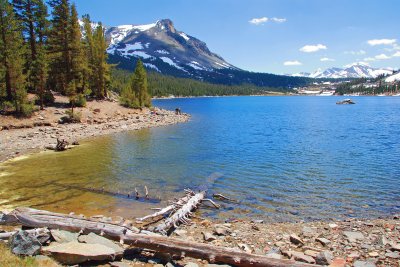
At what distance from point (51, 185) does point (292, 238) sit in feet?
58.7

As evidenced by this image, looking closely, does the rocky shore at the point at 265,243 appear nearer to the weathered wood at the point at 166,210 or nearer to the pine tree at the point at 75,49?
the weathered wood at the point at 166,210

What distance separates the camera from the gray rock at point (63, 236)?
11.4 m

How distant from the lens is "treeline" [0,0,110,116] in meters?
47.0

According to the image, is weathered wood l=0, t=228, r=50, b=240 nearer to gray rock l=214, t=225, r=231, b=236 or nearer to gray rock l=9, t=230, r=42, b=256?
gray rock l=9, t=230, r=42, b=256

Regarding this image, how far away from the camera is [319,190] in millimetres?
22438

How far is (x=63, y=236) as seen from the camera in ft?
38.2

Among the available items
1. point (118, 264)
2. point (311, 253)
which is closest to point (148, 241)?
point (118, 264)

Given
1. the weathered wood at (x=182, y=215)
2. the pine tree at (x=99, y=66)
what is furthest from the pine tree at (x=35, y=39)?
the weathered wood at (x=182, y=215)

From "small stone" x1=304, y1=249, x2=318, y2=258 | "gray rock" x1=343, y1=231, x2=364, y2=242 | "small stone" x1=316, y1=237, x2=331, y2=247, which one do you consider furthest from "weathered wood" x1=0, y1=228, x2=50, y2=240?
"gray rock" x1=343, y1=231, x2=364, y2=242

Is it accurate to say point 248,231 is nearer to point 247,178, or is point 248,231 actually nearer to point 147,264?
point 147,264

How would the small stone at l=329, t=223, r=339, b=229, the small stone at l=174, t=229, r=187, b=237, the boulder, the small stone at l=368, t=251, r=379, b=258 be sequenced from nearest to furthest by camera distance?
1. the boulder
2. the small stone at l=368, t=251, r=379, b=258
3. the small stone at l=174, t=229, r=187, b=237
4. the small stone at l=329, t=223, r=339, b=229

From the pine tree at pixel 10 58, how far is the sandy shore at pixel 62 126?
12.6 feet

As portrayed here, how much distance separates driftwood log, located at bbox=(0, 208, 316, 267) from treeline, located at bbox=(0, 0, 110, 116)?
133 ft

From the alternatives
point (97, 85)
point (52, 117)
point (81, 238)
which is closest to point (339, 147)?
point (81, 238)
